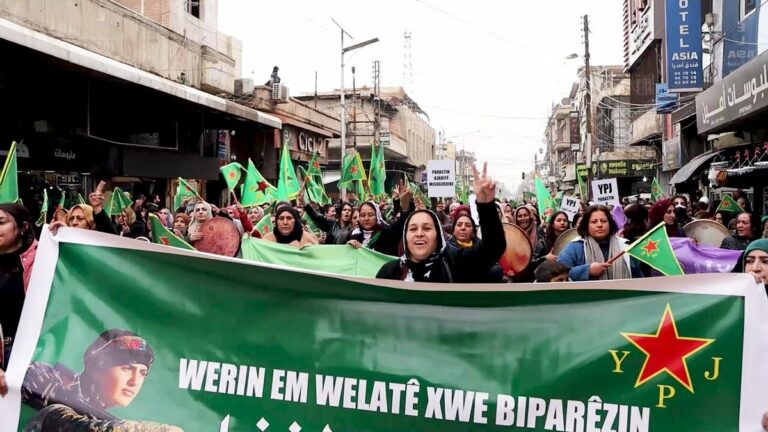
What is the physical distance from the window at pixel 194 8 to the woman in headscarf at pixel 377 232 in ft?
60.8

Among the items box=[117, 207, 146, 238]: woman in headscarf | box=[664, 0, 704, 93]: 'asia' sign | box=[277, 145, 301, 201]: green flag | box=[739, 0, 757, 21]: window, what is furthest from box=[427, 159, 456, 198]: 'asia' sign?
box=[664, 0, 704, 93]: 'asia' sign

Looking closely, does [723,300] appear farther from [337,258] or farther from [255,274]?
[337,258]

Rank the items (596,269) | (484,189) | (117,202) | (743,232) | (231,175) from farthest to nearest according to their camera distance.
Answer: (231,175) < (117,202) < (743,232) < (596,269) < (484,189)

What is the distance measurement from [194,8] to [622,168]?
89.9 feet

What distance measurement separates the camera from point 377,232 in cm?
757

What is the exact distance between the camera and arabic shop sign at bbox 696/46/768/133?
440 inches

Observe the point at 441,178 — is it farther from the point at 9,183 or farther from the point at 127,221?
the point at 9,183

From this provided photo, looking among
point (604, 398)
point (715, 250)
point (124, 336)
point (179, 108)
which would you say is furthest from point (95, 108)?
point (604, 398)

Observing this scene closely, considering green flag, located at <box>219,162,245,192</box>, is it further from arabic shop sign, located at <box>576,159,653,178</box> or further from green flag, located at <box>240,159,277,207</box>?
arabic shop sign, located at <box>576,159,653,178</box>

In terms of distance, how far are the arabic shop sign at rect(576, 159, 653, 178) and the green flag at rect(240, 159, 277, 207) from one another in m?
31.4

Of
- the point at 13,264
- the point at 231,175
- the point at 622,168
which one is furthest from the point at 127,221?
the point at 622,168

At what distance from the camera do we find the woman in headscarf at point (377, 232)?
21.7 feet

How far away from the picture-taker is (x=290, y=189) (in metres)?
13.3

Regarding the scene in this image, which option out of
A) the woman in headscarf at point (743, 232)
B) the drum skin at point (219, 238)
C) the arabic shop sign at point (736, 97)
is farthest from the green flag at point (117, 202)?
the arabic shop sign at point (736, 97)
